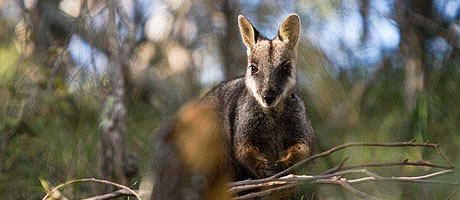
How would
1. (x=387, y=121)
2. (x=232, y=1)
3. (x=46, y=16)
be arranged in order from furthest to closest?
(x=46, y=16) → (x=232, y=1) → (x=387, y=121)

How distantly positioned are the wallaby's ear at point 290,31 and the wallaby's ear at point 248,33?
0.46 feet

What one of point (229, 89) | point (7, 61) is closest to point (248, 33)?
point (229, 89)

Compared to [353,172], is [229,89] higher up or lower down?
higher up

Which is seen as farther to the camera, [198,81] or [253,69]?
[198,81]

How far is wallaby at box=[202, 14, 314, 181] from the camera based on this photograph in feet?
9.85

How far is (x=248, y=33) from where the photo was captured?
3082mm

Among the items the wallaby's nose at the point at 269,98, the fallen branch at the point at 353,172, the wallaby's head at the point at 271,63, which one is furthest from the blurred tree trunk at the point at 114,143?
the fallen branch at the point at 353,172

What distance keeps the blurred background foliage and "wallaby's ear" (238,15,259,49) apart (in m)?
0.25

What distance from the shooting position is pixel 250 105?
3.27m

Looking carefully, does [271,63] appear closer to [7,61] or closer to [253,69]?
[253,69]

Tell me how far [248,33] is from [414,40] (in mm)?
1758

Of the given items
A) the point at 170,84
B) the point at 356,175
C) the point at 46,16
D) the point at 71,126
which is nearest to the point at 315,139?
the point at 356,175

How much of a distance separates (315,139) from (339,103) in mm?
448

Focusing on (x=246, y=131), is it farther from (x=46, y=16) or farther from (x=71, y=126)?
(x=46, y=16)
